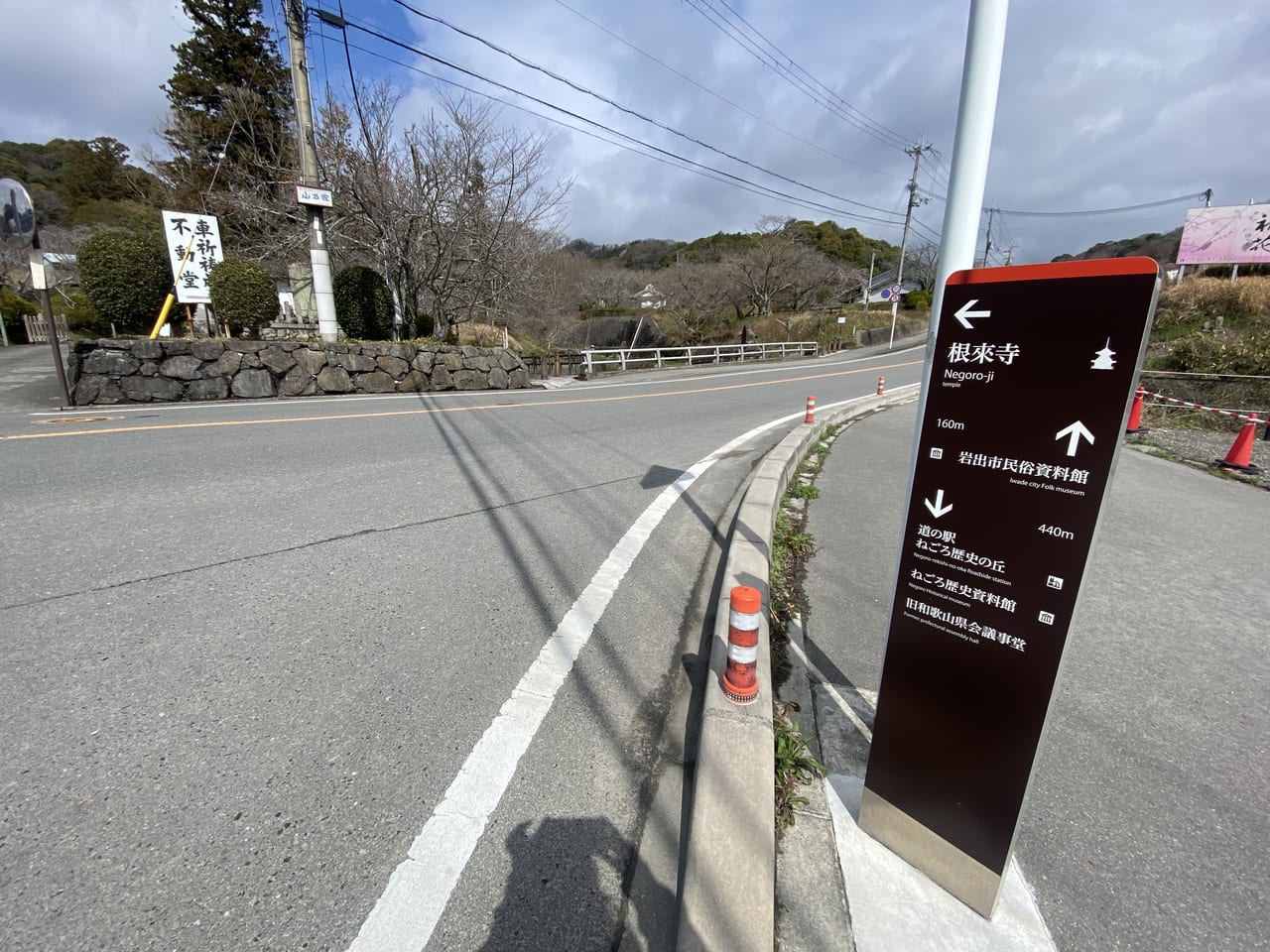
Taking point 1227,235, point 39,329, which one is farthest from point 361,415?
point 1227,235

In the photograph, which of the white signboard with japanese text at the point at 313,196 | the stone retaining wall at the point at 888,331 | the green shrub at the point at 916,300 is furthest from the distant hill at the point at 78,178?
the green shrub at the point at 916,300

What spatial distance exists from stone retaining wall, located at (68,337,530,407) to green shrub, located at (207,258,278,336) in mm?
2139

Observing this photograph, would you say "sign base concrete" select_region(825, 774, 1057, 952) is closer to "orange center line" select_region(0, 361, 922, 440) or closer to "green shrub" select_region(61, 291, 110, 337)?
"orange center line" select_region(0, 361, 922, 440)

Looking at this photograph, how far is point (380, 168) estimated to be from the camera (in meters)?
12.9

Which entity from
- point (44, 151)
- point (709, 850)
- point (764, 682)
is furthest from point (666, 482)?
point (44, 151)

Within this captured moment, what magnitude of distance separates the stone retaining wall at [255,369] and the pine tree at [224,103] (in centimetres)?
1118

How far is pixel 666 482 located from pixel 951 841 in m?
4.07

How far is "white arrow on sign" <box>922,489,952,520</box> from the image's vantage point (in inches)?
64.7

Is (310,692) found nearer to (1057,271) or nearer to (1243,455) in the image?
(1057,271)

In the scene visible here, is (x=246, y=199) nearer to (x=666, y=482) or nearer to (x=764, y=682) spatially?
(x=666, y=482)

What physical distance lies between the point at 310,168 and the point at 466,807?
1313 cm

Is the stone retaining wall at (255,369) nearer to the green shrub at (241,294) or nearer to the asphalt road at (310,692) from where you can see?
the green shrub at (241,294)

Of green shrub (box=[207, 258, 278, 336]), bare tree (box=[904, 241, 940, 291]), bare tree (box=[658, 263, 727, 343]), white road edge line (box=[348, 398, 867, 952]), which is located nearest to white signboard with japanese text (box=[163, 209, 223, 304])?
green shrub (box=[207, 258, 278, 336])

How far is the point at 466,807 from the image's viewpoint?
6.01 ft
